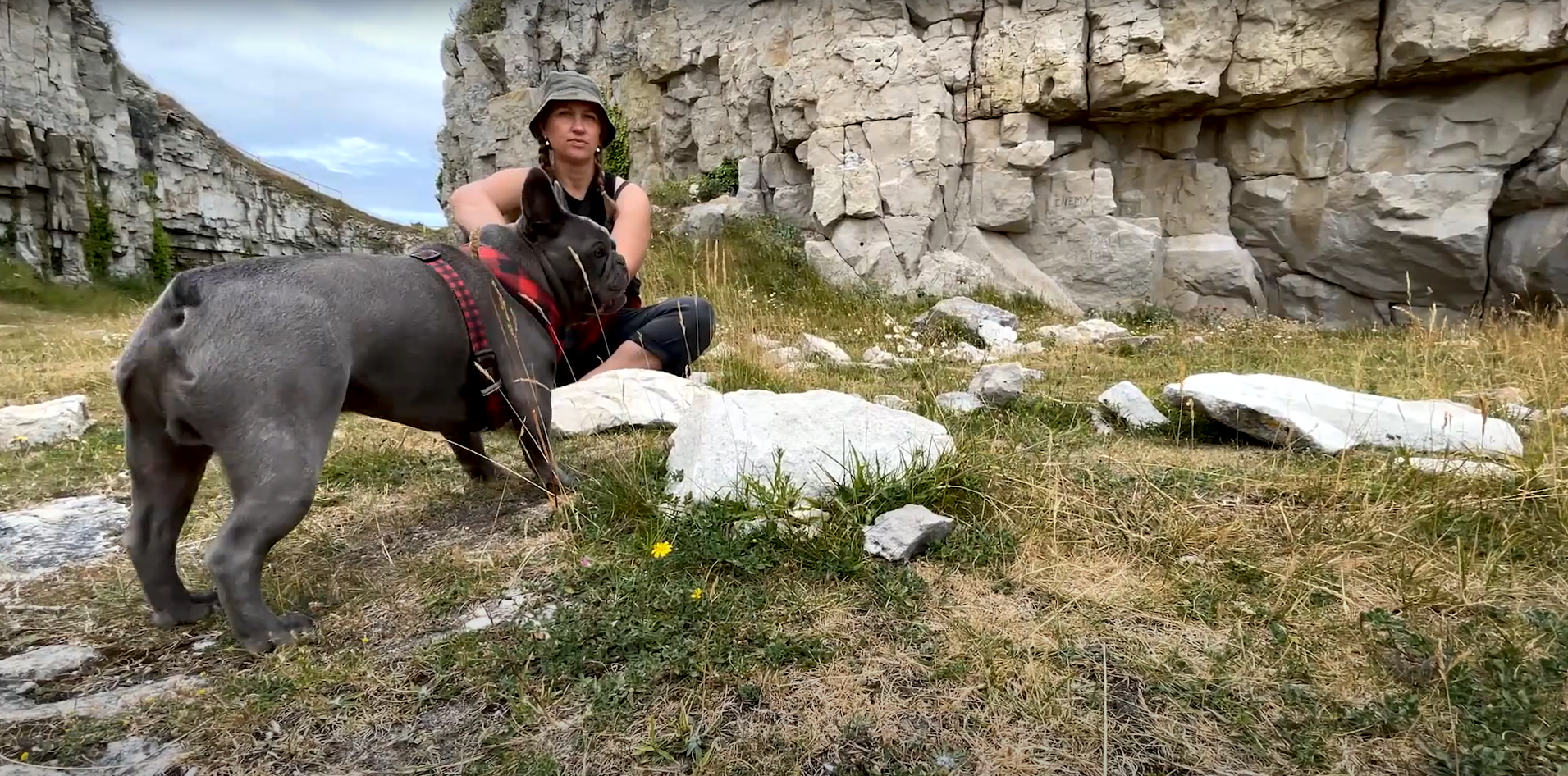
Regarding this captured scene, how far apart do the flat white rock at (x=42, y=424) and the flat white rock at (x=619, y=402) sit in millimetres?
2463

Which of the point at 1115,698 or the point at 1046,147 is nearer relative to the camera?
the point at 1115,698

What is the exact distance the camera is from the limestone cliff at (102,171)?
13977 millimetres

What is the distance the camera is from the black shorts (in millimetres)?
4023

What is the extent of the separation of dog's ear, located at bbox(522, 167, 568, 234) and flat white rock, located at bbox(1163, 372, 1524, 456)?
2514mm

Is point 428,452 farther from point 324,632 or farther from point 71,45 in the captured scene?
point 71,45

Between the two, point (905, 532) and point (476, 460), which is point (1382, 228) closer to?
point (905, 532)

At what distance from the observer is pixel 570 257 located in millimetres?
2539

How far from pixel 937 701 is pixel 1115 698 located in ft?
1.11

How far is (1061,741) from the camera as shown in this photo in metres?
1.33

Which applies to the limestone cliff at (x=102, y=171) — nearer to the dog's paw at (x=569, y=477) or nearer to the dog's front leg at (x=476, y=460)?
the dog's front leg at (x=476, y=460)

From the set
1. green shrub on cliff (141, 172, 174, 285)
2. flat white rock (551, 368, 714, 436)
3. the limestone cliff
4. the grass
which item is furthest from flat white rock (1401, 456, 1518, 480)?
green shrub on cliff (141, 172, 174, 285)

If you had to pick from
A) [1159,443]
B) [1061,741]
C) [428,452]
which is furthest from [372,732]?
[1159,443]

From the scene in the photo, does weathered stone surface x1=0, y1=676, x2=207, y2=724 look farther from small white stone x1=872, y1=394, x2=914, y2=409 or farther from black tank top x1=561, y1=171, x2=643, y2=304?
small white stone x1=872, y1=394, x2=914, y2=409

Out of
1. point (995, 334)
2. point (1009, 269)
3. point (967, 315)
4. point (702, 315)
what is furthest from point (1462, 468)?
point (1009, 269)
